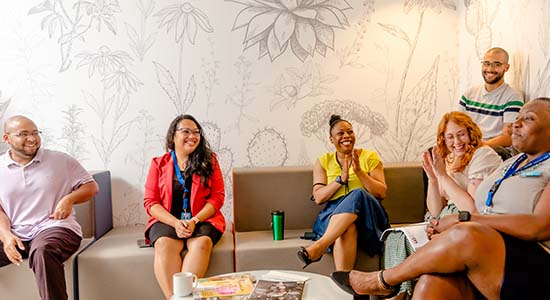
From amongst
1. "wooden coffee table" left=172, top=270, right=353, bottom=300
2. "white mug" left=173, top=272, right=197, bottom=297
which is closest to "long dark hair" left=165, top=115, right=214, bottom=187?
"wooden coffee table" left=172, top=270, right=353, bottom=300

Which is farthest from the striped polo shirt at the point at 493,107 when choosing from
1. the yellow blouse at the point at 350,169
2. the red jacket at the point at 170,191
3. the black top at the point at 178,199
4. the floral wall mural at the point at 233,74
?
the black top at the point at 178,199

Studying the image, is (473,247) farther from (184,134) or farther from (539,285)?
(184,134)

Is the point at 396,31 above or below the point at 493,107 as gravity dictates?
above

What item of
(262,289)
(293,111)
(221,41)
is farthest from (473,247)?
(221,41)

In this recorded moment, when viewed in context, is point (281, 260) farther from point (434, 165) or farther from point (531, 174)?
point (531, 174)

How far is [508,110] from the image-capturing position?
304cm

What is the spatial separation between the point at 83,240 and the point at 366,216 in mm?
1872

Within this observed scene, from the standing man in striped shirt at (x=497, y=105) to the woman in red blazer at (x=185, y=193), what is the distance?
171 centimetres

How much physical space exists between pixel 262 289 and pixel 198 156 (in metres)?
1.31

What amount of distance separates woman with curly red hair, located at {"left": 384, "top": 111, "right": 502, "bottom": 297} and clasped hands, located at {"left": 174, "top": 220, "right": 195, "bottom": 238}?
1.14 metres

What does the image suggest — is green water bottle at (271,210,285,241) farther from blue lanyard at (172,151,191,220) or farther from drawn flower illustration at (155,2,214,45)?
drawn flower illustration at (155,2,214,45)

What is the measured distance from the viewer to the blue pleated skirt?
3.02 meters

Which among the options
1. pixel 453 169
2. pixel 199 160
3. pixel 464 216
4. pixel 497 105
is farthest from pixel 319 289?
pixel 497 105

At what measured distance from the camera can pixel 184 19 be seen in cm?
380
